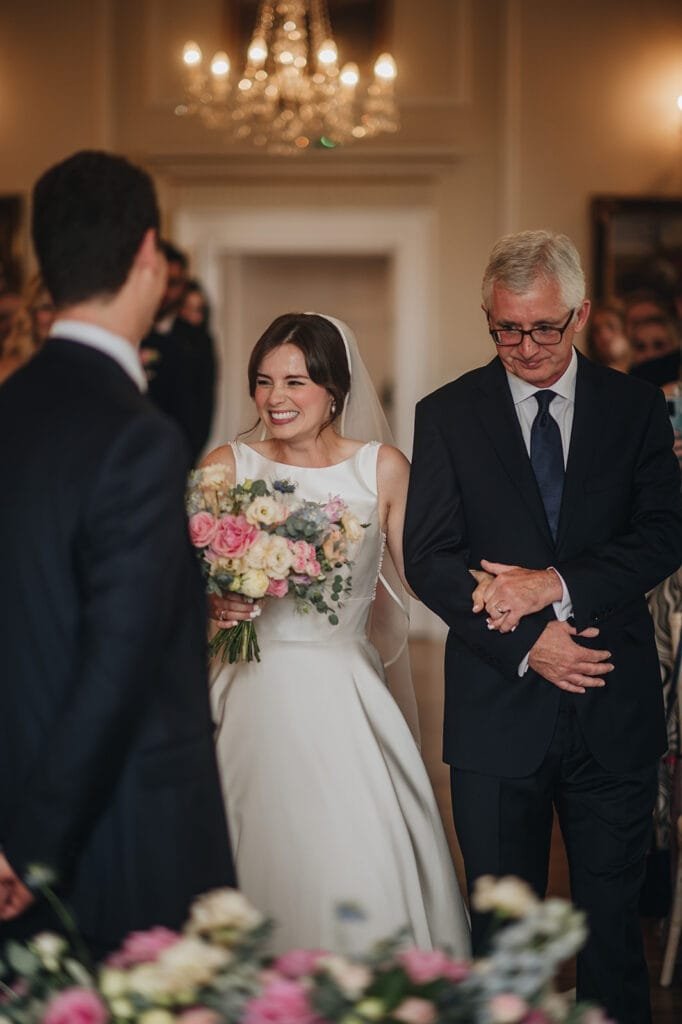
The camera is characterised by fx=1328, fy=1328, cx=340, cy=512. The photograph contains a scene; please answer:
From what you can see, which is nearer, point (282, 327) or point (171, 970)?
point (171, 970)

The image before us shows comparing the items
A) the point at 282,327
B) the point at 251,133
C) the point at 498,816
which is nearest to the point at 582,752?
the point at 498,816

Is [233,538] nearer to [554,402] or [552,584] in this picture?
[552,584]

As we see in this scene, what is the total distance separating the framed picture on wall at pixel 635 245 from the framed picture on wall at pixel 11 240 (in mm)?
3804

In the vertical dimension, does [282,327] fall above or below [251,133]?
below

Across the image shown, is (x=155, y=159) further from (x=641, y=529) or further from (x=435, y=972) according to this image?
(x=435, y=972)

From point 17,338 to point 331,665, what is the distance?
3.00 metres

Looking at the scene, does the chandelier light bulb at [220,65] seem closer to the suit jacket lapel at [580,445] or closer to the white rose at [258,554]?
the suit jacket lapel at [580,445]

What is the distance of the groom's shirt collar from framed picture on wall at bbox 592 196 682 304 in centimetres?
714

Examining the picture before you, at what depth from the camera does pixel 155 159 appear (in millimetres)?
8875

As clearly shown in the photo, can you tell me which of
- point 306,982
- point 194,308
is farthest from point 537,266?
point 194,308

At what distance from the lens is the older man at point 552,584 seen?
9.23ft

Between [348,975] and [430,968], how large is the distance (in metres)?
0.10

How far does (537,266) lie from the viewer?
280 centimetres

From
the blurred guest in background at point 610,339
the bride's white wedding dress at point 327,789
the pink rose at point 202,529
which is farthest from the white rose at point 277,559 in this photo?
the blurred guest in background at point 610,339
